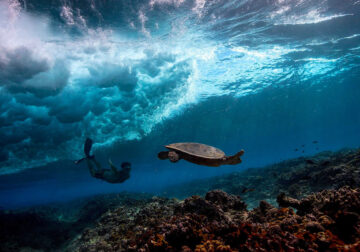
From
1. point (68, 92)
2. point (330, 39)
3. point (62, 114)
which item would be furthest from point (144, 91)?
point (330, 39)

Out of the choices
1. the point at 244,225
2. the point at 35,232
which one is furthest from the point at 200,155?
the point at 35,232

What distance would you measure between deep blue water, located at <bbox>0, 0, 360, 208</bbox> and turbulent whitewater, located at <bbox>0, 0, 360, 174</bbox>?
0.09 metres

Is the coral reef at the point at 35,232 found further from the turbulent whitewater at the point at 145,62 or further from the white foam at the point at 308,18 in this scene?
the white foam at the point at 308,18

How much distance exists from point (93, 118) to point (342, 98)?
5394 centimetres

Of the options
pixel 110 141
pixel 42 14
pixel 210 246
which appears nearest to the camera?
pixel 210 246

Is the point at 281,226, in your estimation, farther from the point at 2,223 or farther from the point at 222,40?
the point at 2,223

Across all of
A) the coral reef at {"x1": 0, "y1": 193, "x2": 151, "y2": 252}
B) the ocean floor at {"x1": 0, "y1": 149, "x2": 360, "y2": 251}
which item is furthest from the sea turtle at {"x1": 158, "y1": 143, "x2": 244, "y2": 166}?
the coral reef at {"x1": 0, "y1": 193, "x2": 151, "y2": 252}

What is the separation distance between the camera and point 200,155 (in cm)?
488

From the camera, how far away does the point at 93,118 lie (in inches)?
870

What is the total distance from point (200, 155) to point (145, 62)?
535 inches

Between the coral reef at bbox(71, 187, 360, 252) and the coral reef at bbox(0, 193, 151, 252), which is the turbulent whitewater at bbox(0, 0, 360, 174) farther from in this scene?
the coral reef at bbox(71, 187, 360, 252)

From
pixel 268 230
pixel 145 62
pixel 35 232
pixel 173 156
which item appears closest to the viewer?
pixel 268 230

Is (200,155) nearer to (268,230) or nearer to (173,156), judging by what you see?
(173,156)

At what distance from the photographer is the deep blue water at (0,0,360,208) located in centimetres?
1089
